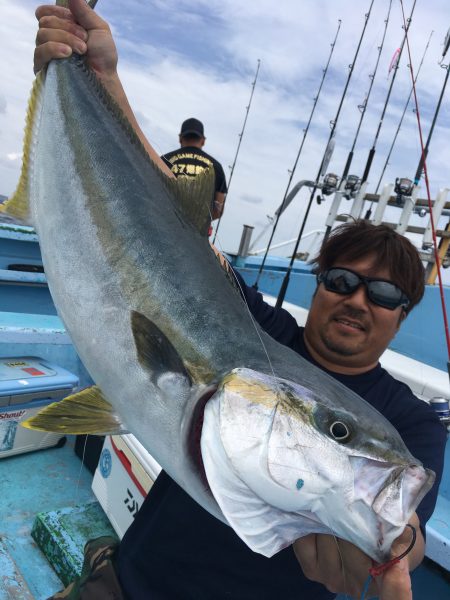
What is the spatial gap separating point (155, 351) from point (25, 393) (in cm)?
204

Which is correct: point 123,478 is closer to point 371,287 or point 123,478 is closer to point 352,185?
point 371,287

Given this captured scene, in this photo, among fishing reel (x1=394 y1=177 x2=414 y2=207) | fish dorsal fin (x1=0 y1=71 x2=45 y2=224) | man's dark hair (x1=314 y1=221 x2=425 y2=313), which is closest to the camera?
fish dorsal fin (x1=0 y1=71 x2=45 y2=224)

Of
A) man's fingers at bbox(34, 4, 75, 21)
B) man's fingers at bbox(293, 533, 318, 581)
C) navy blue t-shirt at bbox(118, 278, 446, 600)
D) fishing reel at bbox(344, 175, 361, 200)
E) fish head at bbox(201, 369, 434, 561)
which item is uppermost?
fishing reel at bbox(344, 175, 361, 200)

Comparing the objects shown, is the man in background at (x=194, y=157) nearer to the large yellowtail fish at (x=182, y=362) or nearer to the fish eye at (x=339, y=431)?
the large yellowtail fish at (x=182, y=362)

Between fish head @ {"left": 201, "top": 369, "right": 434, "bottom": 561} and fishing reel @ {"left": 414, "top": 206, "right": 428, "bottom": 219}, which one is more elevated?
fishing reel @ {"left": 414, "top": 206, "right": 428, "bottom": 219}

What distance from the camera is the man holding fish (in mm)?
1199

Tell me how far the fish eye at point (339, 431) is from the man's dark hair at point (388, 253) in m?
0.99

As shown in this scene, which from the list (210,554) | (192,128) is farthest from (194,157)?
(210,554)

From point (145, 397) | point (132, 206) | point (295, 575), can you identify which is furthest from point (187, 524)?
point (132, 206)

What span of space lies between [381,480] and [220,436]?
394 mm

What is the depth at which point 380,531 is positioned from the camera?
3.23 ft

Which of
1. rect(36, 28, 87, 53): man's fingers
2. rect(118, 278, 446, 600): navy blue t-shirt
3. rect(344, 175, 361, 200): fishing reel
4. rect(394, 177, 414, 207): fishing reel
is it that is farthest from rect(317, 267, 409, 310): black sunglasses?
rect(344, 175, 361, 200): fishing reel

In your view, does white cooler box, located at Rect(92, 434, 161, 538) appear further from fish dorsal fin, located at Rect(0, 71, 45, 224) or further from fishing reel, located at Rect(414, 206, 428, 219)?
fishing reel, located at Rect(414, 206, 428, 219)

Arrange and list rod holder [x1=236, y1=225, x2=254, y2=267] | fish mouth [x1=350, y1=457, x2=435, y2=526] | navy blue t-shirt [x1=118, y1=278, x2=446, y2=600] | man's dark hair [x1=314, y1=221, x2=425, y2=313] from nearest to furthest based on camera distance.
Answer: fish mouth [x1=350, y1=457, x2=435, y2=526], navy blue t-shirt [x1=118, y1=278, x2=446, y2=600], man's dark hair [x1=314, y1=221, x2=425, y2=313], rod holder [x1=236, y1=225, x2=254, y2=267]
